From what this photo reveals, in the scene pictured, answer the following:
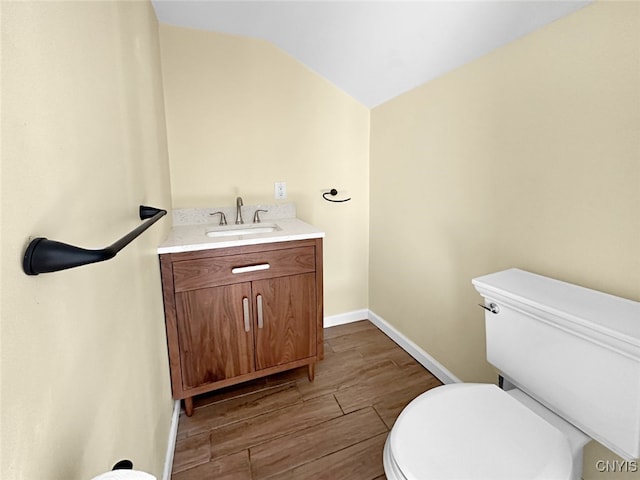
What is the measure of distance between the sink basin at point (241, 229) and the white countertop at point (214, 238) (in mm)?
23

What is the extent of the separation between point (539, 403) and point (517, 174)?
84cm

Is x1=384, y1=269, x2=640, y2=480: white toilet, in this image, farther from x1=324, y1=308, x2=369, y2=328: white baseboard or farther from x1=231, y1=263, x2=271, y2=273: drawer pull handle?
x1=324, y1=308, x2=369, y2=328: white baseboard

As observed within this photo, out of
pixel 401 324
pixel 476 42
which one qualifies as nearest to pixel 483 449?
pixel 401 324

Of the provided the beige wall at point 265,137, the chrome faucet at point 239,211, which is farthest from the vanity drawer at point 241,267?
the beige wall at point 265,137

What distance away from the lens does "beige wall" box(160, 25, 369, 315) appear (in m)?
1.81

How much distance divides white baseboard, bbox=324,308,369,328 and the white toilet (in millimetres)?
1406

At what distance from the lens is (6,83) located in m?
0.35

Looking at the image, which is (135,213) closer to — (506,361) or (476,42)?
(506,361)

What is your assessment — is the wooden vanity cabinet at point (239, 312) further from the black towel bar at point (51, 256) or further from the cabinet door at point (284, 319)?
the black towel bar at point (51, 256)

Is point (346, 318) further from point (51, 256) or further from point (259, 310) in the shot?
point (51, 256)

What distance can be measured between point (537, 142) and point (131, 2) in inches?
59.4

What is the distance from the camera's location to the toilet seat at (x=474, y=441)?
0.75m

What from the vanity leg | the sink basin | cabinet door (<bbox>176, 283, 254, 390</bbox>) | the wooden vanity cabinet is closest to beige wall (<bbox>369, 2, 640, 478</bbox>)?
the wooden vanity cabinet
